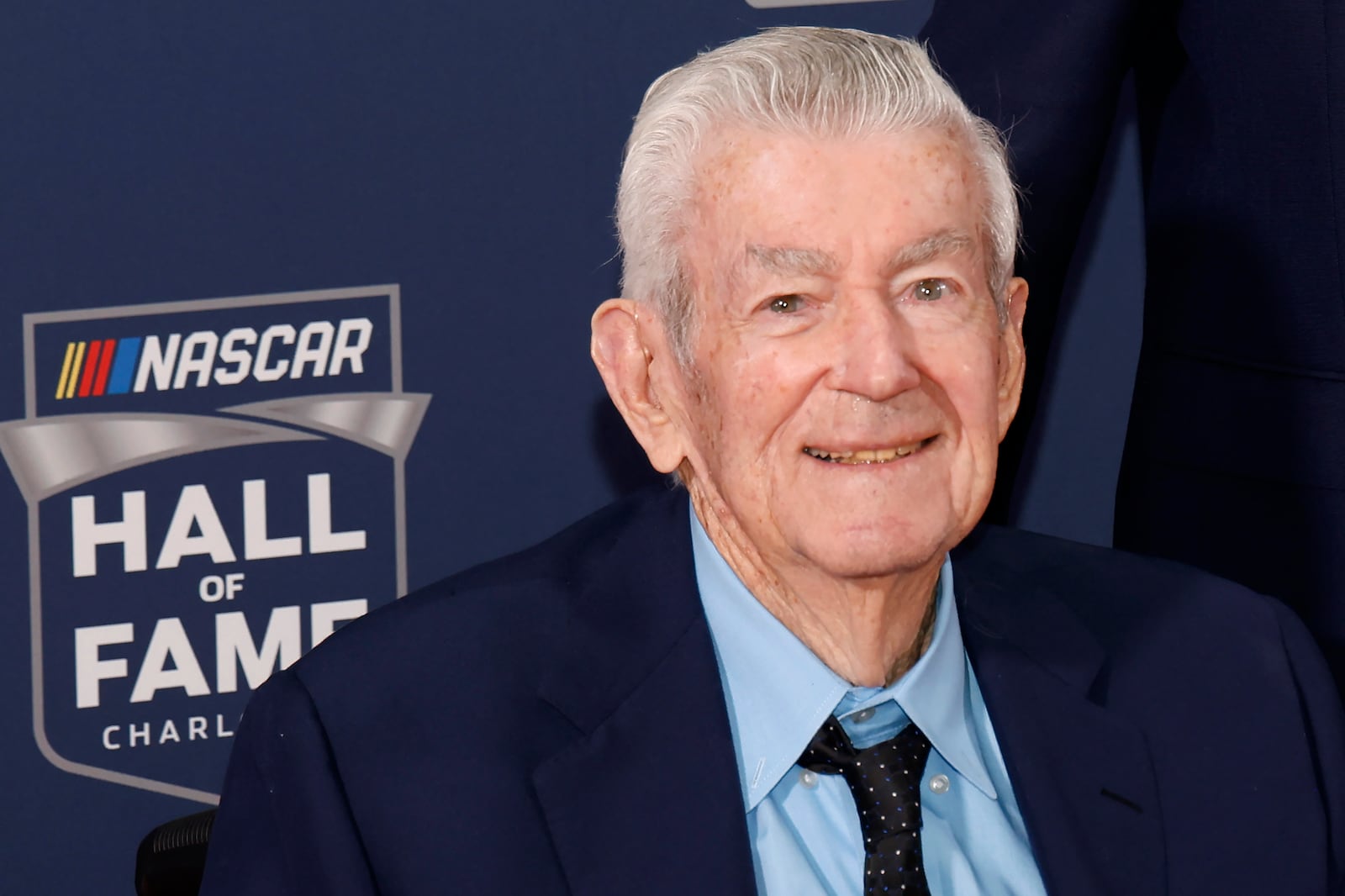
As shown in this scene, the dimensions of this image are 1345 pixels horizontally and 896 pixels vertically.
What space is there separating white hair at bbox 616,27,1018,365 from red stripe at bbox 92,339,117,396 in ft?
2.35

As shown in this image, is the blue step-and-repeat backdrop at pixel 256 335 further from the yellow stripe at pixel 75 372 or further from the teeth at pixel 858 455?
the teeth at pixel 858 455

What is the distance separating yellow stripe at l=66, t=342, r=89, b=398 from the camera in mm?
1957

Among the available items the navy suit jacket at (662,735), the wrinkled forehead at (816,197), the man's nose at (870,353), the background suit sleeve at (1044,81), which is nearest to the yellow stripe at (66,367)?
the navy suit jacket at (662,735)

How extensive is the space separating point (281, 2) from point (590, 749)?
3.24ft

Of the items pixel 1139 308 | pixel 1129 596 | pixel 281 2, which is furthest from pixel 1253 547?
pixel 281 2

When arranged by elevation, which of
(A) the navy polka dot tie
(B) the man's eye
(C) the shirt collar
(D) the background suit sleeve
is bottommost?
(A) the navy polka dot tie

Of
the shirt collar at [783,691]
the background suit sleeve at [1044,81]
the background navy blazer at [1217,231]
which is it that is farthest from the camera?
the background suit sleeve at [1044,81]

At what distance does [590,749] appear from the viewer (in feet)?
4.91

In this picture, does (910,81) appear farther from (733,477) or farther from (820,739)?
(820,739)

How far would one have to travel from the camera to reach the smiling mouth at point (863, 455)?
148cm

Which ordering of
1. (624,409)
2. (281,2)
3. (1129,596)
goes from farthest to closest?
(281,2)
(1129,596)
(624,409)

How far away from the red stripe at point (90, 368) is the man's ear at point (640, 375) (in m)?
0.67

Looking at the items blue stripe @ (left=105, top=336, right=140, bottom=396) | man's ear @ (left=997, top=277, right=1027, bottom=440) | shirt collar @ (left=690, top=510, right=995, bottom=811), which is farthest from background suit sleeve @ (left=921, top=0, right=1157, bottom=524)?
blue stripe @ (left=105, top=336, right=140, bottom=396)

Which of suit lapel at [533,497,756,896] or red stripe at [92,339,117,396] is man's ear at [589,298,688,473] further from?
red stripe at [92,339,117,396]
